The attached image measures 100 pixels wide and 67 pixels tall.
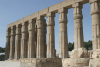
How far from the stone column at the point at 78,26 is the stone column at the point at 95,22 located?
175 cm

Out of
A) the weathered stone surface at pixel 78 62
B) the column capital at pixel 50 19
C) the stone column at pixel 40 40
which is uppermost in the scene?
the column capital at pixel 50 19

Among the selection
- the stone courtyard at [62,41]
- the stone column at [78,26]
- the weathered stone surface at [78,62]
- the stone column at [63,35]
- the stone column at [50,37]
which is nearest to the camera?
the weathered stone surface at [78,62]

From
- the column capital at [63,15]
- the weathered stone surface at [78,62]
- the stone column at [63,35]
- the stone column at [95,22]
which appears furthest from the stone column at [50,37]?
the weathered stone surface at [78,62]

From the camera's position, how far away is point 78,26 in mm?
17719

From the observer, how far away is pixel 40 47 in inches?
885

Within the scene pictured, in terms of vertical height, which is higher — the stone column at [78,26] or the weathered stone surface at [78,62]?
the stone column at [78,26]

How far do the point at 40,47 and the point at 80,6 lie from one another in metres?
8.67

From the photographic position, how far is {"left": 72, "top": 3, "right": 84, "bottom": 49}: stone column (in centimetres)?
1733

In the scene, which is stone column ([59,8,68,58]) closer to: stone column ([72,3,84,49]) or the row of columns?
the row of columns

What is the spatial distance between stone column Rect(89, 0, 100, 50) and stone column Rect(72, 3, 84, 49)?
175 centimetres

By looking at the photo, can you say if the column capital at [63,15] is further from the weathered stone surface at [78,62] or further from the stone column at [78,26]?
the weathered stone surface at [78,62]

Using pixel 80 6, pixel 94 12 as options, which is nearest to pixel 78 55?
pixel 94 12

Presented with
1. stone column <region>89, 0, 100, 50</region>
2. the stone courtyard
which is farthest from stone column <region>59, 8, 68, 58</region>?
stone column <region>89, 0, 100, 50</region>

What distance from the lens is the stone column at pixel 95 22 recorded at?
15.7 meters
